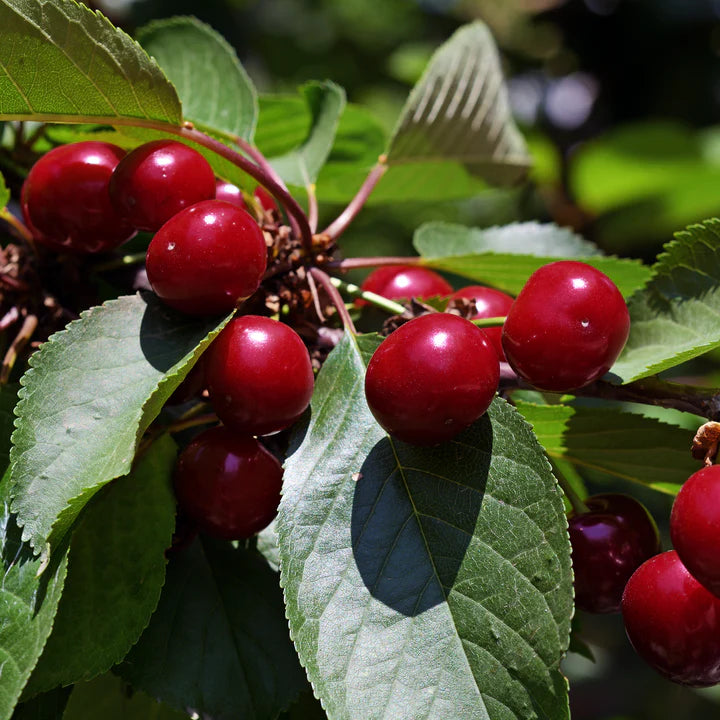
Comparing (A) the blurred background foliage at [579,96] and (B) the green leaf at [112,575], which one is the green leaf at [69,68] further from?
(A) the blurred background foliage at [579,96]

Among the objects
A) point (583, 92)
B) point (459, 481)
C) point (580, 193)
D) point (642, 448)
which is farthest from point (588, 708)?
point (459, 481)

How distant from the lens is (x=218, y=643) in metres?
1.24

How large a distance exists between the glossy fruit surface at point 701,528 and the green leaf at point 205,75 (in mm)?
990

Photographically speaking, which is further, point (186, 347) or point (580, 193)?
point (580, 193)

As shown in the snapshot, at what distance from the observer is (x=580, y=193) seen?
3.74 meters

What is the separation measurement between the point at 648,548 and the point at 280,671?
1.79 feet

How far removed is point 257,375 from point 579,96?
3.83 metres

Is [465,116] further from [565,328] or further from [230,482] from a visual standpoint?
[230,482]

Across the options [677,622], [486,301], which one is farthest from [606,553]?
[486,301]

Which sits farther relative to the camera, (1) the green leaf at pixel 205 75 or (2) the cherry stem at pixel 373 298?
(1) the green leaf at pixel 205 75

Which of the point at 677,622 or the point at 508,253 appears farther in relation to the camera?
the point at 508,253

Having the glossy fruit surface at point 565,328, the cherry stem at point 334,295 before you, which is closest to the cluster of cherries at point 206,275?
the cherry stem at point 334,295

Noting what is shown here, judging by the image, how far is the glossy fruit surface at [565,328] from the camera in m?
1.03

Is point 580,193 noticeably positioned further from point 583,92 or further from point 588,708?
point 588,708
